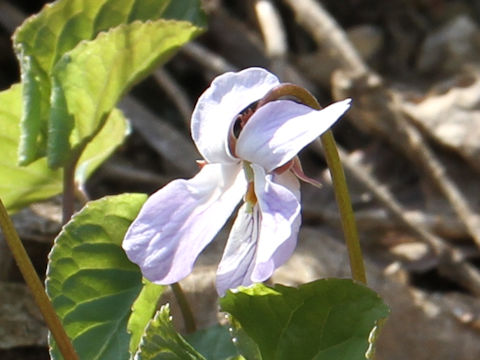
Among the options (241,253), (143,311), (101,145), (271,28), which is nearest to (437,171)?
(271,28)

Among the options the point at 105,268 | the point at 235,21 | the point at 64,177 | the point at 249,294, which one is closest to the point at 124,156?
the point at 235,21

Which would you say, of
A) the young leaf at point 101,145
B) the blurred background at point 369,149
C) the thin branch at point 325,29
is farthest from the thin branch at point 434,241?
the young leaf at point 101,145

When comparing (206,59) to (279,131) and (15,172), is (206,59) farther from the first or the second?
(279,131)

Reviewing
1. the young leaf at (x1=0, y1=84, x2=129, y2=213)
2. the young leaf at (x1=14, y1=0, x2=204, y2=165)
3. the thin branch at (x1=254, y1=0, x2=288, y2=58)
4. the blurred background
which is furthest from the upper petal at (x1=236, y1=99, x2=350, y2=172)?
the thin branch at (x1=254, y1=0, x2=288, y2=58)

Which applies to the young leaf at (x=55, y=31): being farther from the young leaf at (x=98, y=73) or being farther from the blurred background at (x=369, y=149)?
the blurred background at (x=369, y=149)

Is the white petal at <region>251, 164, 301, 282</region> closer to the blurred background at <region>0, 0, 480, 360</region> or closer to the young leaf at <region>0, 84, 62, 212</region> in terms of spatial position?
the young leaf at <region>0, 84, 62, 212</region>
